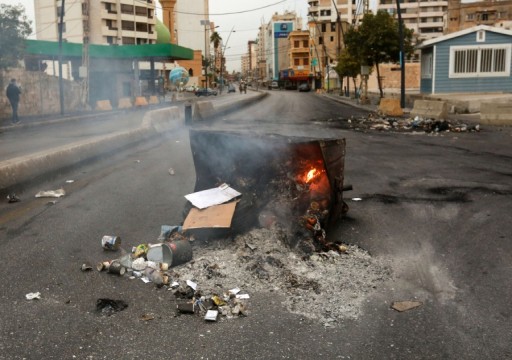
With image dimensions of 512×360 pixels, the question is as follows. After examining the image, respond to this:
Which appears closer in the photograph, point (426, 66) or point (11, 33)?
point (11, 33)

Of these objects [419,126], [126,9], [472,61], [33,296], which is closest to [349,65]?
[472,61]

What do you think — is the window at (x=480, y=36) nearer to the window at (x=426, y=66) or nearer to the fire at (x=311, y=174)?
the window at (x=426, y=66)

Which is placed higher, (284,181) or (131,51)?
(131,51)

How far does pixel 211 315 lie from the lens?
390cm

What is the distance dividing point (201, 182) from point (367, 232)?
82.3 inches

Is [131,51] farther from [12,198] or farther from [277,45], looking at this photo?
[277,45]

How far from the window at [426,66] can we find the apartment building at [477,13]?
199 feet

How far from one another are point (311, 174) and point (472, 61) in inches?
1104

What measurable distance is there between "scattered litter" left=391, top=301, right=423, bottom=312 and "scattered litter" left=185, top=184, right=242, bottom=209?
2315 mm

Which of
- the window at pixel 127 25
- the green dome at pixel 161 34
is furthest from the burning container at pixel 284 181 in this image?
the window at pixel 127 25

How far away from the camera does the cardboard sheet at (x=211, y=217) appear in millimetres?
5441

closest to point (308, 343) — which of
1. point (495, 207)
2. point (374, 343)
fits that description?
point (374, 343)

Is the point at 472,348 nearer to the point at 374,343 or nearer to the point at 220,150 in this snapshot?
the point at 374,343

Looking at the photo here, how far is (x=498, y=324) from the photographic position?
379 cm
